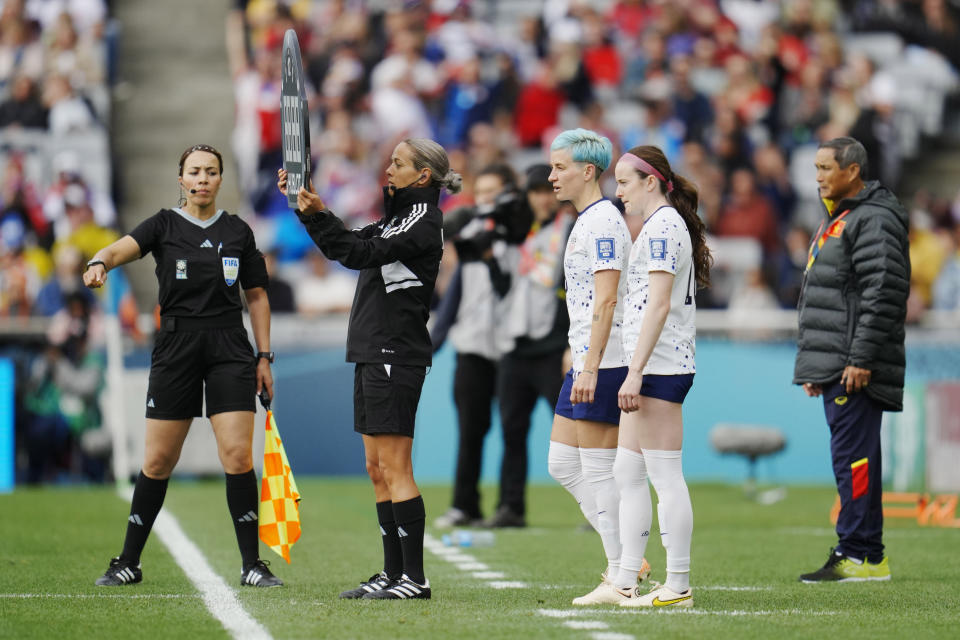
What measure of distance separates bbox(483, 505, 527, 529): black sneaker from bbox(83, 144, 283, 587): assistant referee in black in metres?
3.56

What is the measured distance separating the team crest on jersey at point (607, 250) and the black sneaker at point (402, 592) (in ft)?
5.44

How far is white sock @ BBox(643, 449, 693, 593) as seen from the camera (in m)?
6.66

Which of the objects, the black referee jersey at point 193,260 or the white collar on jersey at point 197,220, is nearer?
the black referee jersey at point 193,260

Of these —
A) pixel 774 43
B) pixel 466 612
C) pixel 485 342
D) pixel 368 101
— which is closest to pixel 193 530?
pixel 485 342

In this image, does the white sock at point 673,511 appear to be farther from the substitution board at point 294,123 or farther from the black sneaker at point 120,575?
the black sneaker at point 120,575

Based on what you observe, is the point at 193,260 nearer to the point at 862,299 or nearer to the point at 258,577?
the point at 258,577

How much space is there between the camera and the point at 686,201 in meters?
7.05

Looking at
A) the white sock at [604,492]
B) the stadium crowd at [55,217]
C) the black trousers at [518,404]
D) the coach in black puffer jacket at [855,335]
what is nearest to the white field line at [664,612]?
the white sock at [604,492]

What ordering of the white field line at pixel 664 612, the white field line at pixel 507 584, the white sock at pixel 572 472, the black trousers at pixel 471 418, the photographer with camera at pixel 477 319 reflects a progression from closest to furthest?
the white field line at pixel 664 612
the white sock at pixel 572 472
the white field line at pixel 507 584
the photographer with camera at pixel 477 319
the black trousers at pixel 471 418

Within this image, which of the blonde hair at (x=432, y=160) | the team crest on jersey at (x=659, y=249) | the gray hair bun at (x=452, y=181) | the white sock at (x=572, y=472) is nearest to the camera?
the team crest on jersey at (x=659, y=249)

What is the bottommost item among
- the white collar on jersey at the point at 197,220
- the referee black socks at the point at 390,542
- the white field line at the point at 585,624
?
the white field line at the point at 585,624

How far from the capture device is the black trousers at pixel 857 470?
8148mm

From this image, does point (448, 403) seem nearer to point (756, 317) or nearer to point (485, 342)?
point (756, 317)

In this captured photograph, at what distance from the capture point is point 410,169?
702 cm
